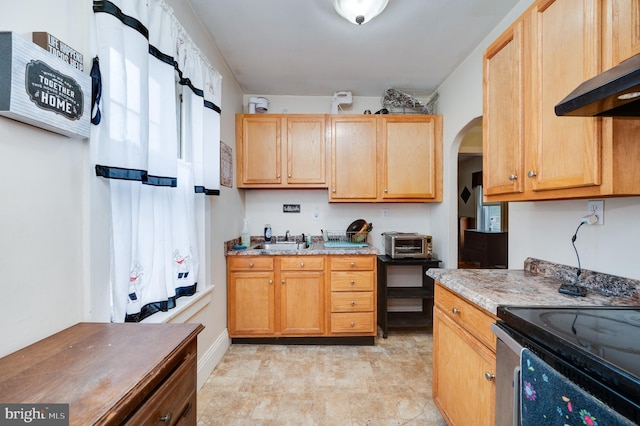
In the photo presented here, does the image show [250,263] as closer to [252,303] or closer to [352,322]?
[252,303]

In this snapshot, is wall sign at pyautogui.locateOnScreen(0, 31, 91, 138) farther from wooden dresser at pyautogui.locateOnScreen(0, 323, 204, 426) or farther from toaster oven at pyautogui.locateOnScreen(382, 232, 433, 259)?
toaster oven at pyautogui.locateOnScreen(382, 232, 433, 259)

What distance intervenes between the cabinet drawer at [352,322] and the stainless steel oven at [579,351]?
1.58m

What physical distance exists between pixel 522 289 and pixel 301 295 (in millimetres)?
1832

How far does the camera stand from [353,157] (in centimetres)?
293

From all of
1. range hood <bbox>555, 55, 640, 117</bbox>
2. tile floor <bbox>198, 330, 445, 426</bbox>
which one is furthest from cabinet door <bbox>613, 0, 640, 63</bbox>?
tile floor <bbox>198, 330, 445, 426</bbox>

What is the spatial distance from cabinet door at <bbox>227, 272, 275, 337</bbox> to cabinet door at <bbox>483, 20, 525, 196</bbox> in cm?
205

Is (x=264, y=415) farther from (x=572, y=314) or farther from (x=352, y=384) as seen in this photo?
(x=572, y=314)

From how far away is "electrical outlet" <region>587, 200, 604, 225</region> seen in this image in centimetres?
127

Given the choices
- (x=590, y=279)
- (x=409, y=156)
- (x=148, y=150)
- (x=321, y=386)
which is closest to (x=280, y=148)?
(x=409, y=156)

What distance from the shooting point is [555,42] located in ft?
3.86

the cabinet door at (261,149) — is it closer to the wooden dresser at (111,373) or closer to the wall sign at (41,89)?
the wall sign at (41,89)

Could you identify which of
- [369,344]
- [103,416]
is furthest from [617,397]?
[369,344]

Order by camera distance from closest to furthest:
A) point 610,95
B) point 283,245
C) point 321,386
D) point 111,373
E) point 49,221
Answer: point 111,373, point 610,95, point 49,221, point 321,386, point 283,245

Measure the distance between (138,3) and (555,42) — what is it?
1968 millimetres
